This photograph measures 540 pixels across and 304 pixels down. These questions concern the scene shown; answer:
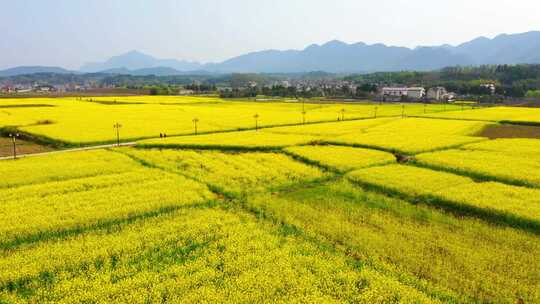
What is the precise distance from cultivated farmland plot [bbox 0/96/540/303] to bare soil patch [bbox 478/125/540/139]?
10.8 metres

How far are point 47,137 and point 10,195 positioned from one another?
21.9 meters

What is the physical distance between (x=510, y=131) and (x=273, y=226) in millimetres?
39868

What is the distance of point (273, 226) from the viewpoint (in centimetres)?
1614

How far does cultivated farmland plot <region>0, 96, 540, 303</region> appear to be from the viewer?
11289 millimetres

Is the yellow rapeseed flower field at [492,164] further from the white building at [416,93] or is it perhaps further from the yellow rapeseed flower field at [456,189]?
the white building at [416,93]

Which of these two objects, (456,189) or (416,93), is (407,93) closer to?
(416,93)

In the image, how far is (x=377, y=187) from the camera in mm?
21422

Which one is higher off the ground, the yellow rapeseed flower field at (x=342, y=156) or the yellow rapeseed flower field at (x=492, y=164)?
the yellow rapeseed flower field at (x=342, y=156)

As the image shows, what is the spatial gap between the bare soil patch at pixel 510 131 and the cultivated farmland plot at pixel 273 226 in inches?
425

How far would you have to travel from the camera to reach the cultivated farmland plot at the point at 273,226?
11.3 m

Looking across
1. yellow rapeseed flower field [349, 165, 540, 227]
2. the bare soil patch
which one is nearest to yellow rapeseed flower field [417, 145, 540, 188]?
yellow rapeseed flower field [349, 165, 540, 227]

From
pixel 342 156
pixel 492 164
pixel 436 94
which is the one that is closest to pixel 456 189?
pixel 492 164

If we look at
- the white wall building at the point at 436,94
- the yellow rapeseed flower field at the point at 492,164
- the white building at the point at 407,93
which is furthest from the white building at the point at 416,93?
the yellow rapeseed flower field at the point at 492,164

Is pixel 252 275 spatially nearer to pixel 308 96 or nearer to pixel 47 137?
pixel 47 137
